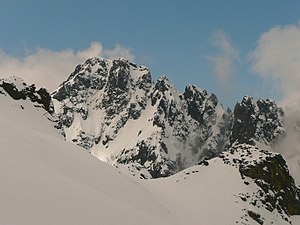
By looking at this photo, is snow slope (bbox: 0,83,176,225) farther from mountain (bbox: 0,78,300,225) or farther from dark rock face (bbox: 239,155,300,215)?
dark rock face (bbox: 239,155,300,215)

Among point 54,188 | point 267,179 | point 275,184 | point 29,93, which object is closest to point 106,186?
point 54,188

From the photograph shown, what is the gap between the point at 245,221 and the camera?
56.6 m

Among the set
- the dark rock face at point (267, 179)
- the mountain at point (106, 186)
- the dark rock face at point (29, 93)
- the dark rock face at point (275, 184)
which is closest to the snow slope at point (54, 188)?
the mountain at point (106, 186)

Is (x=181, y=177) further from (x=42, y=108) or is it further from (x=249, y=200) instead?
(x=42, y=108)

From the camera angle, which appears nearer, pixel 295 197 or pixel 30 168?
pixel 30 168

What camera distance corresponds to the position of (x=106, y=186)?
3584 centimetres

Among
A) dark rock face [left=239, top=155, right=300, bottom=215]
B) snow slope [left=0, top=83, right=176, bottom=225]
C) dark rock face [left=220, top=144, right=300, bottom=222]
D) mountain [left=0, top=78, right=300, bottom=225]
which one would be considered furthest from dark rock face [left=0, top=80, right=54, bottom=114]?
Answer: dark rock face [left=239, top=155, right=300, bottom=215]

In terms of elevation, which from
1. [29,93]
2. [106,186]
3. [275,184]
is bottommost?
[106,186]

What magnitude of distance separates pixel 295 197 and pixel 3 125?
54.2m

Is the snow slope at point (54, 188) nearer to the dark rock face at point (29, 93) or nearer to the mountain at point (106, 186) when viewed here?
the mountain at point (106, 186)

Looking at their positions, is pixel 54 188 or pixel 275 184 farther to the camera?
pixel 275 184

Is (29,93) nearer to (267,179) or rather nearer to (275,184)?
(267,179)

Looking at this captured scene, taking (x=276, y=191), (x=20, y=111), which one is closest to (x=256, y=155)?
(x=276, y=191)

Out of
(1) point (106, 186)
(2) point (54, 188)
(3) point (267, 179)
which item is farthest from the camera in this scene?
(3) point (267, 179)
